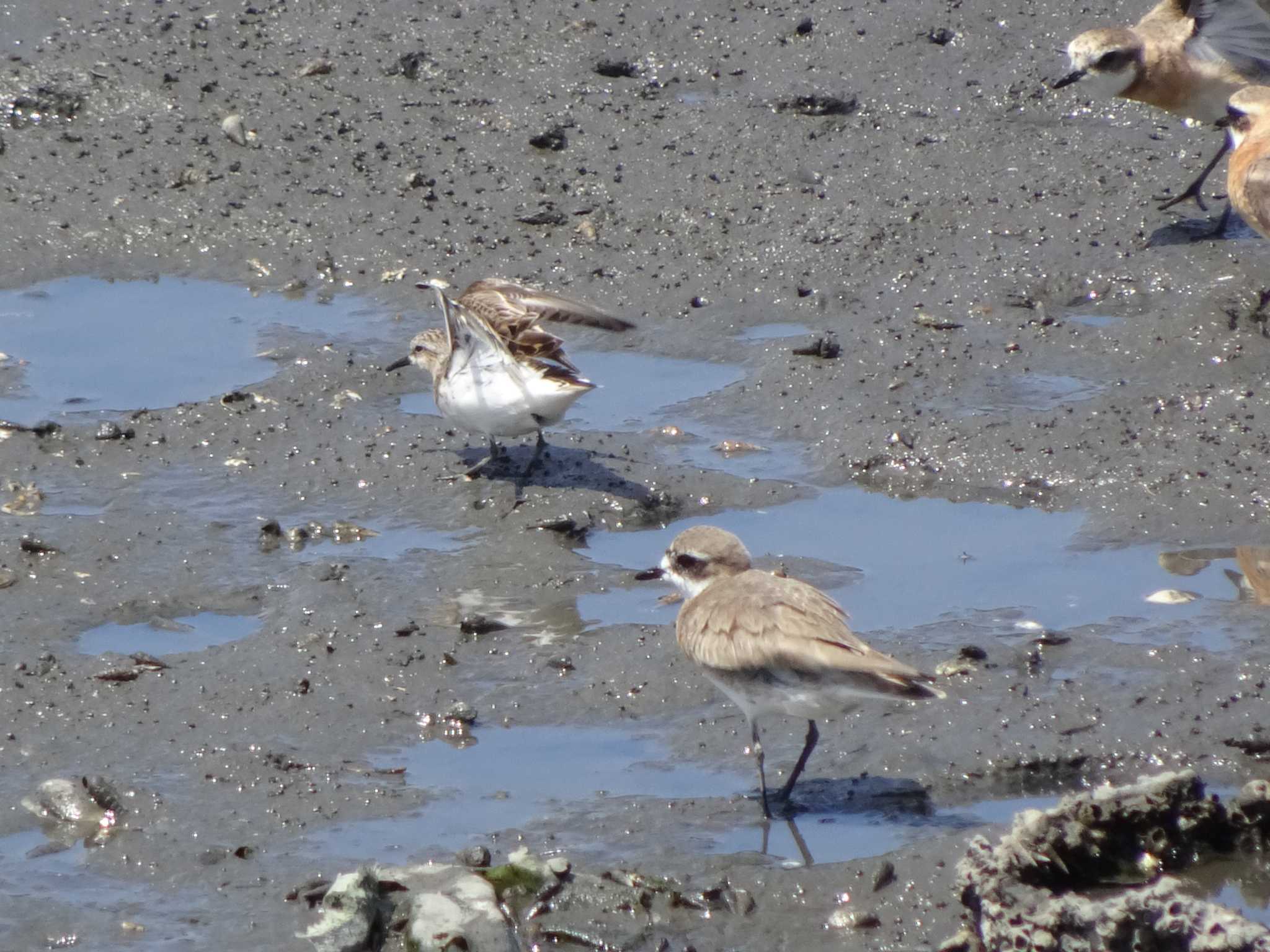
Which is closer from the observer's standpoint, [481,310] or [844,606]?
[844,606]

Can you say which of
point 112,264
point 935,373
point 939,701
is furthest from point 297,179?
point 939,701

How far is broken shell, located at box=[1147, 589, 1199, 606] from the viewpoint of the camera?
6617mm

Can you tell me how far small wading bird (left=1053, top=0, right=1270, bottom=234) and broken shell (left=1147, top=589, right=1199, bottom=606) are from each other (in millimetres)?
4200

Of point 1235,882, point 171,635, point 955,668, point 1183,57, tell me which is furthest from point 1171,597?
point 1183,57

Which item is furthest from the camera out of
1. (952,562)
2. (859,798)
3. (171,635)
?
(952,562)

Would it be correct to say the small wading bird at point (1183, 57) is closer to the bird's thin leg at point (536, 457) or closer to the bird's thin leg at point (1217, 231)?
the bird's thin leg at point (1217, 231)

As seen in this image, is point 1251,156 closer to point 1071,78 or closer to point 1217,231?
point 1217,231

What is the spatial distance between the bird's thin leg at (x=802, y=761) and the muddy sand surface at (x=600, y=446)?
0.43 ft

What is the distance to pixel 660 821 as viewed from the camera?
209 inches

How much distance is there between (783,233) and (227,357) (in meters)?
3.19

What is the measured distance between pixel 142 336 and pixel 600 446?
108 inches

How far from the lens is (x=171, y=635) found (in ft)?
21.7

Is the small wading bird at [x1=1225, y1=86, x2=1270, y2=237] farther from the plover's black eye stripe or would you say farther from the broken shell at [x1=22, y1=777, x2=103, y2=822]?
the broken shell at [x1=22, y1=777, x2=103, y2=822]

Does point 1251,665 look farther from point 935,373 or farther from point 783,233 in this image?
point 783,233
